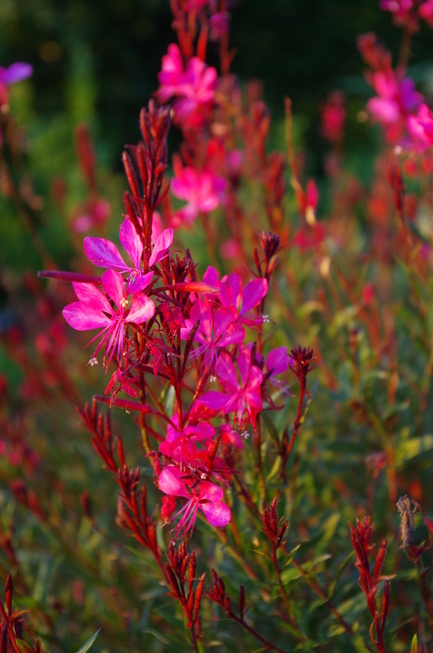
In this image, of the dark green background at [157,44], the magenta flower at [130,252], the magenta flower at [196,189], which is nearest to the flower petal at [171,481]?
the magenta flower at [130,252]

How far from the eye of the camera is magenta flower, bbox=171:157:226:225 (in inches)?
67.8

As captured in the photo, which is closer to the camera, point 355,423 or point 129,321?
point 129,321

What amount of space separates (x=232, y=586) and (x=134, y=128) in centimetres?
764

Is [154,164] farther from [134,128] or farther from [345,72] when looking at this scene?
[345,72]

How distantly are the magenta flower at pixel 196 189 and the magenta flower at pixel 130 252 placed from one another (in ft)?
2.76

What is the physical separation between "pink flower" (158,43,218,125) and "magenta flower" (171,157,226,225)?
5.8 inches

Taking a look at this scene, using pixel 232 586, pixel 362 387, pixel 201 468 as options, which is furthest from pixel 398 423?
pixel 201 468

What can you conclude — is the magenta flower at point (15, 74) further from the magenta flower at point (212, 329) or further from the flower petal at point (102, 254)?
the magenta flower at point (212, 329)

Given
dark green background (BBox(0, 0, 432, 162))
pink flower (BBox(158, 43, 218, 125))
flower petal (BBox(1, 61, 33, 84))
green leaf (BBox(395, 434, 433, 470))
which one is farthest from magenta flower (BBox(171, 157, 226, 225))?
dark green background (BBox(0, 0, 432, 162))

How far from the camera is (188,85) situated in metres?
1.62

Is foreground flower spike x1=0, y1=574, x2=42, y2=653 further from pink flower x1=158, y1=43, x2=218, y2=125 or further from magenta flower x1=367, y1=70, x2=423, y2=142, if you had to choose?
magenta flower x1=367, y1=70, x2=423, y2=142

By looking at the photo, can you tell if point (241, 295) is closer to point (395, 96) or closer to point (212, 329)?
point (212, 329)

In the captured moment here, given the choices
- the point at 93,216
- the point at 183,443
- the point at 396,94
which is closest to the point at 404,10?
the point at 396,94

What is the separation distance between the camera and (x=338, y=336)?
5.79 ft
